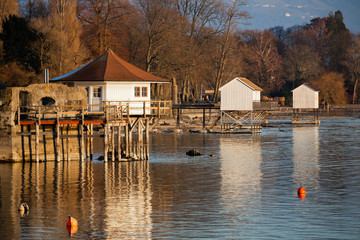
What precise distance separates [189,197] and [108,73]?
73.3 feet

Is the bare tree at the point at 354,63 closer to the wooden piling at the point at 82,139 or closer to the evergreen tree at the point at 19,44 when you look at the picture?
the evergreen tree at the point at 19,44

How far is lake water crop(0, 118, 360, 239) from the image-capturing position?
2484 cm

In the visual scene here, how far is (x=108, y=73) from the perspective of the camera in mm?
51750

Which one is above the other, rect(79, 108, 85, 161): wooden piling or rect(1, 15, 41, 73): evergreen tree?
rect(1, 15, 41, 73): evergreen tree

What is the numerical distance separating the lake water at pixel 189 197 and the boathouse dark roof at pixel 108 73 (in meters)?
7.14

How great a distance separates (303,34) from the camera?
16888cm

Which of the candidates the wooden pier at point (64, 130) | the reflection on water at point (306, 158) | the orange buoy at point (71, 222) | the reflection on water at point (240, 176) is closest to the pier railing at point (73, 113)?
the wooden pier at point (64, 130)

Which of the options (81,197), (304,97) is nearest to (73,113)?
(81,197)

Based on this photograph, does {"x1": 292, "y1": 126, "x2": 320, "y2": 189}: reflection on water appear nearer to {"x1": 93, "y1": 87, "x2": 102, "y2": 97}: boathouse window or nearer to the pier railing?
the pier railing

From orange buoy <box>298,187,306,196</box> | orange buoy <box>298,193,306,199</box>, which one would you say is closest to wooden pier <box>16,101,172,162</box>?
orange buoy <box>298,187,306,196</box>

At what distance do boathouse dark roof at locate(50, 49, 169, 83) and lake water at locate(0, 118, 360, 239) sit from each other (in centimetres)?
A: 714

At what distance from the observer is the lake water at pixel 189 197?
2484 cm

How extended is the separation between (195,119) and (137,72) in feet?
149

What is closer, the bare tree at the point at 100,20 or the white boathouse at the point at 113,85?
the white boathouse at the point at 113,85
